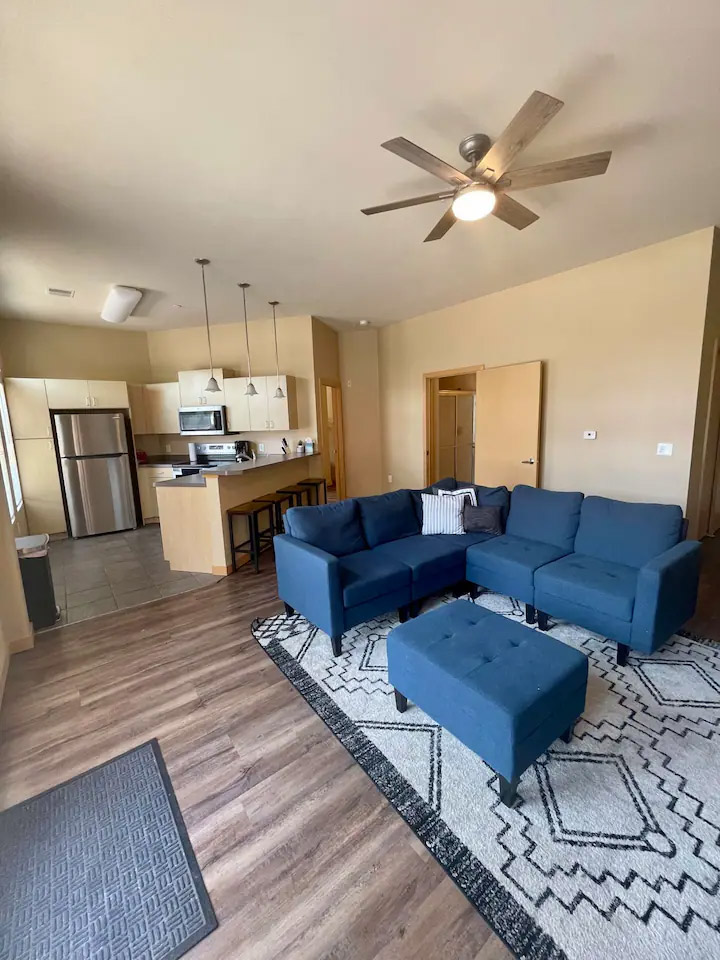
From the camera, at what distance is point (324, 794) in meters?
1.65

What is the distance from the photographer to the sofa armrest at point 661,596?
221 cm

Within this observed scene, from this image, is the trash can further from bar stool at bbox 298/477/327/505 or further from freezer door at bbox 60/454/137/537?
bar stool at bbox 298/477/327/505

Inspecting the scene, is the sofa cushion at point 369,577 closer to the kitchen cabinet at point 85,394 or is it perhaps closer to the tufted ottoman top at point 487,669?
the tufted ottoman top at point 487,669

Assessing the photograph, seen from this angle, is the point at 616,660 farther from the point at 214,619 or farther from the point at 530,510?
the point at 214,619

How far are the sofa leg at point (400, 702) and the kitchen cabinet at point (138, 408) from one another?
5.45 meters

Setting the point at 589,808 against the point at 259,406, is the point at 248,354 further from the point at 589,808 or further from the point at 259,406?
the point at 589,808

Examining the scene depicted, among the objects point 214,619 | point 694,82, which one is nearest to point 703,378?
point 694,82

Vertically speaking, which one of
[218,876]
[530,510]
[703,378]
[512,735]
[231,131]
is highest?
[231,131]

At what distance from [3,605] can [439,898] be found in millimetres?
3041

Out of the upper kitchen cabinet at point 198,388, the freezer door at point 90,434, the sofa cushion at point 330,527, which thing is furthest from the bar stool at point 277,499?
the freezer door at point 90,434

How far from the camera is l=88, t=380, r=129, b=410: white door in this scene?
5410 millimetres

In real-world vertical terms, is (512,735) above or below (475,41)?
below

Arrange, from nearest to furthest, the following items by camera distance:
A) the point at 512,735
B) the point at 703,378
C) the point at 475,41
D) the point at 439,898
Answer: the point at 439,898 → the point at 512,735 → the point at 475,41 → the point at 703,378

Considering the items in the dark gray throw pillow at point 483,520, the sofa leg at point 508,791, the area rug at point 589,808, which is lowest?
the area rug at point 589,808
